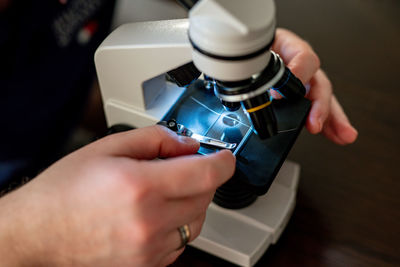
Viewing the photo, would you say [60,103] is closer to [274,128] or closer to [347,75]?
[274,128]

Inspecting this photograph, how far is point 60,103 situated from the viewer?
3.77 ft

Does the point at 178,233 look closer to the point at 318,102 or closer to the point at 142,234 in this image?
the point at 142,234

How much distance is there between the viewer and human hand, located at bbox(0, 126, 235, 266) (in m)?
0.52

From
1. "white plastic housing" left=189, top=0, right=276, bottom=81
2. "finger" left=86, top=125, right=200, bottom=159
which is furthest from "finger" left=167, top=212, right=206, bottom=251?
"white plastic housing" left=189, top=0, right=276, bottom=81

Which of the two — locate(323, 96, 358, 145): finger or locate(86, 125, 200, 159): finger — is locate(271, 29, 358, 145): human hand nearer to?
locate(323, 96, 358, 145): finger

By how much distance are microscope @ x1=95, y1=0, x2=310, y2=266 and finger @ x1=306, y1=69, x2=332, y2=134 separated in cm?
6

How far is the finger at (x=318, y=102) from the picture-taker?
2.71 ft

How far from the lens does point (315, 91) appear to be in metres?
0.90

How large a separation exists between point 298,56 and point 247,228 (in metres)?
0.39

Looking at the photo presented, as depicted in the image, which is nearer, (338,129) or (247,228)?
(247,228)

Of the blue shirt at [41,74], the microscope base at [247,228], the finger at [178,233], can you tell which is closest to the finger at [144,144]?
the finger at [178,233]

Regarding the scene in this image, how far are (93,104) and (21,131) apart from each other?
0.23 metres

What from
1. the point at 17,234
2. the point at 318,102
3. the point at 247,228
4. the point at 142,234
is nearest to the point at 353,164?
the point at 318,102

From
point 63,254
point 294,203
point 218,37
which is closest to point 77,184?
point 63,254
